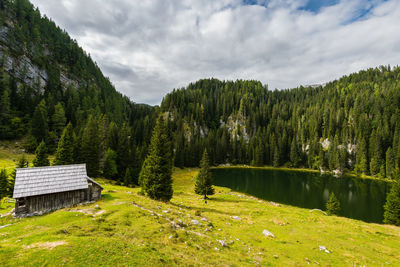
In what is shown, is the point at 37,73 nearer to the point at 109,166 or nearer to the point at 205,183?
the point at 109,166

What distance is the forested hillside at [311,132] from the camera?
362 ft

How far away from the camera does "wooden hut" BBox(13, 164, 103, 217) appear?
21875mm

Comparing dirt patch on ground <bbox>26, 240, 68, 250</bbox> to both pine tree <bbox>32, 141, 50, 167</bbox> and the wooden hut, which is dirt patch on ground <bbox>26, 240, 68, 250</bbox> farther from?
pine tree <bbox>32, 141, 50, 167</bbox>

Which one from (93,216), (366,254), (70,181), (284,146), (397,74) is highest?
(397,74)

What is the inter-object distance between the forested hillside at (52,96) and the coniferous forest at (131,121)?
1.39 ft

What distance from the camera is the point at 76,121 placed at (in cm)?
9369

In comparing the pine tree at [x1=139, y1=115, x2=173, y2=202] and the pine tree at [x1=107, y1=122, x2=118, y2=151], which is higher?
the pine tree at [x1=107, y1=122, x2=118, y2=151]

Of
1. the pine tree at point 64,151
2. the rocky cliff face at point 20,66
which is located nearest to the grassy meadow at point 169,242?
the pine tree at point 64,151

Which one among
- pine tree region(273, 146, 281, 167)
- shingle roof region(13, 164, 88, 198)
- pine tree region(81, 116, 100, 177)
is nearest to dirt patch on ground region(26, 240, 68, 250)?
shingle roof region(13, 164, 88, 198)

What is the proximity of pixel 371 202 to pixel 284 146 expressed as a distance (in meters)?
91.7

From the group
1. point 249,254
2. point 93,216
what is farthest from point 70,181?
point 249,254

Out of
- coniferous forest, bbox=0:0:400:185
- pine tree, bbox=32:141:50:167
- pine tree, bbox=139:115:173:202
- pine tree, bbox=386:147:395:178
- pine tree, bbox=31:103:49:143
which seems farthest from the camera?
pine tree, bbox=386:147:395:178

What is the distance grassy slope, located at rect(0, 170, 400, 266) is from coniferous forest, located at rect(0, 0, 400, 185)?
36.6 metres

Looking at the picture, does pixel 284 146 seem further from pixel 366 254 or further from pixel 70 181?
pixel 70 181
